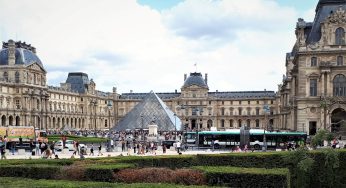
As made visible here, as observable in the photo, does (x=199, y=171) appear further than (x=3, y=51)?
No

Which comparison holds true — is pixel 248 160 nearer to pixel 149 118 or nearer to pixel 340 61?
pixel 340 61

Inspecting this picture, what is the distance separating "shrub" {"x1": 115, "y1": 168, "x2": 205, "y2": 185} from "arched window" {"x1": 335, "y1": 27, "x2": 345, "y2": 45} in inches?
1530

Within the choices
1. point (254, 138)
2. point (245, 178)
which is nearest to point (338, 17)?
point (254, 138)

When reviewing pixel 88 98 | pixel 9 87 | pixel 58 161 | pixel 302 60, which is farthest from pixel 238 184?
pixel 88 98

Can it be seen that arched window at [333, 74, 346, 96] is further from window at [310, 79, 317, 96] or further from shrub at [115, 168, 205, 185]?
shrub at [115, 168, 205, 185]

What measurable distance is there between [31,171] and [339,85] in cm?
4013

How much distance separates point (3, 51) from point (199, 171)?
82.0m

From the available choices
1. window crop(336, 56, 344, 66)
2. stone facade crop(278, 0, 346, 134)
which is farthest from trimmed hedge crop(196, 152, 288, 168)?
window crop(336, 56, 344, 66)

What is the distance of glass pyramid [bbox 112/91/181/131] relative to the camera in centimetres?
8050

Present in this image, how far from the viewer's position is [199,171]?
16.2 m

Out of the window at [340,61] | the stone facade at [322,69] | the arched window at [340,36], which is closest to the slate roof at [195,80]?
the stone facade at [322,69]

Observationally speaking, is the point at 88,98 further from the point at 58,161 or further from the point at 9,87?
the point at 58,161

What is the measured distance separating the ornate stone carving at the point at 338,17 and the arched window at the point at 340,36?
34.9 inches

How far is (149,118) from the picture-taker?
83250mm
